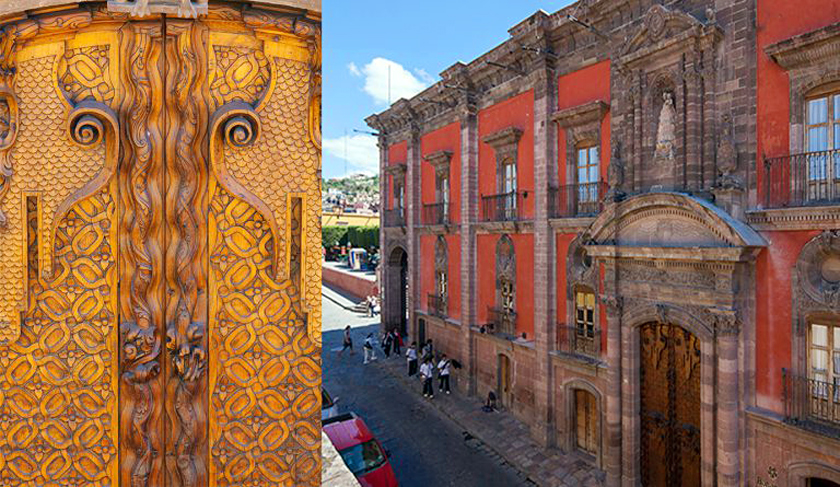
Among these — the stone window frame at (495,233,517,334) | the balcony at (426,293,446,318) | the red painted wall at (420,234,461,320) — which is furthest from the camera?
the balcony at (426,293,446,318)

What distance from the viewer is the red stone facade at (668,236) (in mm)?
8742

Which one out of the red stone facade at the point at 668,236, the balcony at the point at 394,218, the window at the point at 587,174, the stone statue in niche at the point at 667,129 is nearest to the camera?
the red stone facade at the point at 668,236

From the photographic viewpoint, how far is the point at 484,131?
17.2 m

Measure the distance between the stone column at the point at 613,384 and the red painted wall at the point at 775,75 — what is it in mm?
3766

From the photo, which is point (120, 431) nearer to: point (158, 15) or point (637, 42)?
point (158, 15)

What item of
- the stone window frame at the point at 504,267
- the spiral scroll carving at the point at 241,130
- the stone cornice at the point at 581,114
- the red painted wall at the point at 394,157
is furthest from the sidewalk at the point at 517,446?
the spiral scroll carving at the point at 241,130

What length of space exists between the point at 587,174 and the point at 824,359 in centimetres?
665

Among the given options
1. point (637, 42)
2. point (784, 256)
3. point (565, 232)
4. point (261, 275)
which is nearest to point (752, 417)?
point (784, 256)

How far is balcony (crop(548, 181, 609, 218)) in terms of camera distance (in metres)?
12.7

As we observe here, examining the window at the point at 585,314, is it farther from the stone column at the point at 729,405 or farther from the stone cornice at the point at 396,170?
the stone cornice at the point at 396,170

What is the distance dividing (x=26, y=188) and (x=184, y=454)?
1.51 metres

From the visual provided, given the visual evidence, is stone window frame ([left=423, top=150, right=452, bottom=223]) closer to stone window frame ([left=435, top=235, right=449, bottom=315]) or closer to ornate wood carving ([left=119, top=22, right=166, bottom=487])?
stone window frame ([left=435, top=235, right=449, bottom=315])

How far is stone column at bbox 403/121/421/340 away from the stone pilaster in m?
4.24

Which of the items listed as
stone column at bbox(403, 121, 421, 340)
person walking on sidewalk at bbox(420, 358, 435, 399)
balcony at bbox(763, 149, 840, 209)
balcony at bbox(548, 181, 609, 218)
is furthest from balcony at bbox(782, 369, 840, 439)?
stone column at bbox(403, 121, 421, 340)
